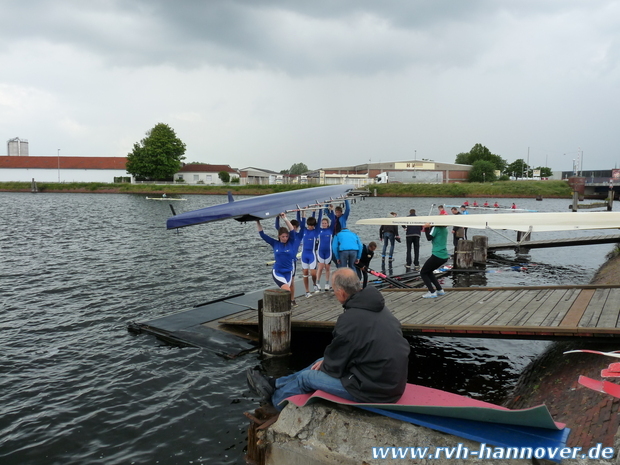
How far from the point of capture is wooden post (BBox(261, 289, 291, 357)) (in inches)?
364

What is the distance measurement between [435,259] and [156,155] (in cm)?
9088

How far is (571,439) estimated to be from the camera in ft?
15.7

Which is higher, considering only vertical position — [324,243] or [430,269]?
[324,243]

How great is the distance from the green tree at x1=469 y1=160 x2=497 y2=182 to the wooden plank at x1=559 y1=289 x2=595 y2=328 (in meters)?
111

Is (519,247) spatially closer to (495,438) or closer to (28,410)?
(495,438)

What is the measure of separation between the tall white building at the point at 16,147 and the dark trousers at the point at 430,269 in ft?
477

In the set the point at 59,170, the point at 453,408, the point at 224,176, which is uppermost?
the point at 59,170

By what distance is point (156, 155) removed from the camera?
92.8 m

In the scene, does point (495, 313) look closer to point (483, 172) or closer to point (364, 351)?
point (364, 351)

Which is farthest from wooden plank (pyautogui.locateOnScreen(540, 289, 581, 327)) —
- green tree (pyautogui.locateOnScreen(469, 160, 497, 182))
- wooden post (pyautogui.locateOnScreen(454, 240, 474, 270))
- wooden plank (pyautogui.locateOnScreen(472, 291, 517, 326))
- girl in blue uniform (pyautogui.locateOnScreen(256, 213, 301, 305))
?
green tree (pyautogui.locateOnScreen(469, 160, 497, 182))

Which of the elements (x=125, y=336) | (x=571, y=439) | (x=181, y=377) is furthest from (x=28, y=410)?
(x=571, y=439)

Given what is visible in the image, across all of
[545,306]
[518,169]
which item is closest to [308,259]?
[545,306]

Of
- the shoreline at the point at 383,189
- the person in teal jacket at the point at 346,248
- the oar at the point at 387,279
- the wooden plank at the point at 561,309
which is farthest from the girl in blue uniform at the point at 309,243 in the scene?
the shoreline at the point at 383,189

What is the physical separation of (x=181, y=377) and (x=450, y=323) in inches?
210
